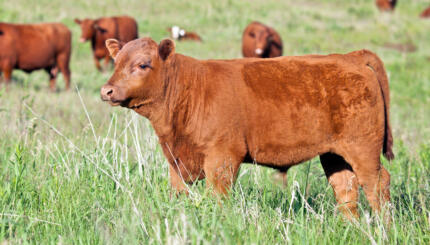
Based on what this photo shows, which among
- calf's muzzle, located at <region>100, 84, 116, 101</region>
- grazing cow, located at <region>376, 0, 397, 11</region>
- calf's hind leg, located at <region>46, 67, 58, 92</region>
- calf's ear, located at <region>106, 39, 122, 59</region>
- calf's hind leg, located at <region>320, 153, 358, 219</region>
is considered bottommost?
calf's hind leg, located at <region>46, 67, 58, 92</region>

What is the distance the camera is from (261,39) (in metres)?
16.0

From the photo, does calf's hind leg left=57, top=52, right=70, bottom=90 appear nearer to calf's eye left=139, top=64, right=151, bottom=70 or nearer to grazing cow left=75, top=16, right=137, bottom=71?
grazing cow left=75, top=16, right=137, bottom=71

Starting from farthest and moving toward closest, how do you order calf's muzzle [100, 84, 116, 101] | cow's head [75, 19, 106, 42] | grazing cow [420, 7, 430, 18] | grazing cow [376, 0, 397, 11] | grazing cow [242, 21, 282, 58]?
grazing cow [376, 0, 397, 11] → grazing cow [420, 7, 430, 18] → cow's head [75, 19, 106, 42] → grazing cow [242, 21, 282, 58] → calf's muzzle [100, 84, 116, 101]

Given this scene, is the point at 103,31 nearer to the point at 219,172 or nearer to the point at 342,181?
the point at 342,181

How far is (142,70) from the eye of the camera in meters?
3.86

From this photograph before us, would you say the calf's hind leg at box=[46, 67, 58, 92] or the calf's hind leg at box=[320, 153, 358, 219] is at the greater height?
the calf's hind leg at box=[320, 153, 358, 219]

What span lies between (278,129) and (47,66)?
11.5 metres

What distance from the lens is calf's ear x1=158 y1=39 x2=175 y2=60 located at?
390 cm

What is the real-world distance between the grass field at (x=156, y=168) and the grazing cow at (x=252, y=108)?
236 mm

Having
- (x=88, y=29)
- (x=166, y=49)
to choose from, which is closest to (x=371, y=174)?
(x=166, y=49)

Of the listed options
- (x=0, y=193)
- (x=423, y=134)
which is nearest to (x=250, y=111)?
(x=0, y=193)

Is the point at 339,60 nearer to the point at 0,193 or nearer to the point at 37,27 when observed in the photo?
the point at 0,193

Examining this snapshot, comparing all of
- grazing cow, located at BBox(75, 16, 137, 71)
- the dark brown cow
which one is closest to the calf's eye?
the dark brown cow

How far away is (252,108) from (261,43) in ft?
39.3
